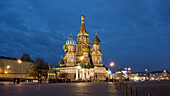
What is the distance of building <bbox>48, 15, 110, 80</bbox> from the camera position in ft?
266

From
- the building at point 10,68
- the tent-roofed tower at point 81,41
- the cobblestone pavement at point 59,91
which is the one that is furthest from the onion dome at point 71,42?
the cobblestone pavement at point 59,91

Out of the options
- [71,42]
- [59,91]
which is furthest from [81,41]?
[59,91]

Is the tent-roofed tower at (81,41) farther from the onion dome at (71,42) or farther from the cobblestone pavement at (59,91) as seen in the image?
the cobblestone pavement at (59,91)

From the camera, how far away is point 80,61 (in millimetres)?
89625

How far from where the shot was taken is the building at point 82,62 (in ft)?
266

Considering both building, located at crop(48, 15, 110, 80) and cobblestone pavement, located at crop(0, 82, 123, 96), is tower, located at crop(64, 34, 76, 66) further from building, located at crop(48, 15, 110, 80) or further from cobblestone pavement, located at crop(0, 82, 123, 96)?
cobblestone pavement, located at crop(0, 82, 123, 96)

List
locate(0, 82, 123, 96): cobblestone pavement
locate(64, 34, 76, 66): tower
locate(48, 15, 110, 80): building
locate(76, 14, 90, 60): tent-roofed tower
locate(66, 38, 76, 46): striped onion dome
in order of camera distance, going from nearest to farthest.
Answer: locate(0, 82, 123, 96): cobblestone pavement → locate(48, 15, 110, 80): building → locate(64, 34, 76, 66): tower → locate(66, 38, 76, 46): striped onion dome → locate(76, 14, 90, 60): tent-roofed tower

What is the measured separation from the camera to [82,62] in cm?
8338

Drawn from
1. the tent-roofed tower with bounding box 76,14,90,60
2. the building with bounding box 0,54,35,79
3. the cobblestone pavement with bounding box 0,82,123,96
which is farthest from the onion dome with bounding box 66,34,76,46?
the cobblestone pavement with bounding box 0,82,123,96

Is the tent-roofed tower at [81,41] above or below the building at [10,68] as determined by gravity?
above

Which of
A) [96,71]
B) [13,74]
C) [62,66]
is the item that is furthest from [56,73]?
[13,74]

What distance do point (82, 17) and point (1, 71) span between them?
141 ft

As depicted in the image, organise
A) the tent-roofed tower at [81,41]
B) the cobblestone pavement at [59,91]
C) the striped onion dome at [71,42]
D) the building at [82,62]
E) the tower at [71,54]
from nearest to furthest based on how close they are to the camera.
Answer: the cobblestone pavement at [59,91], the building at [82,62], the tower at [71,54], the striped onion dome at [71,42], the tent-roofed tower at [81,41]

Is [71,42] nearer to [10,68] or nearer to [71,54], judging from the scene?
[71,54]
